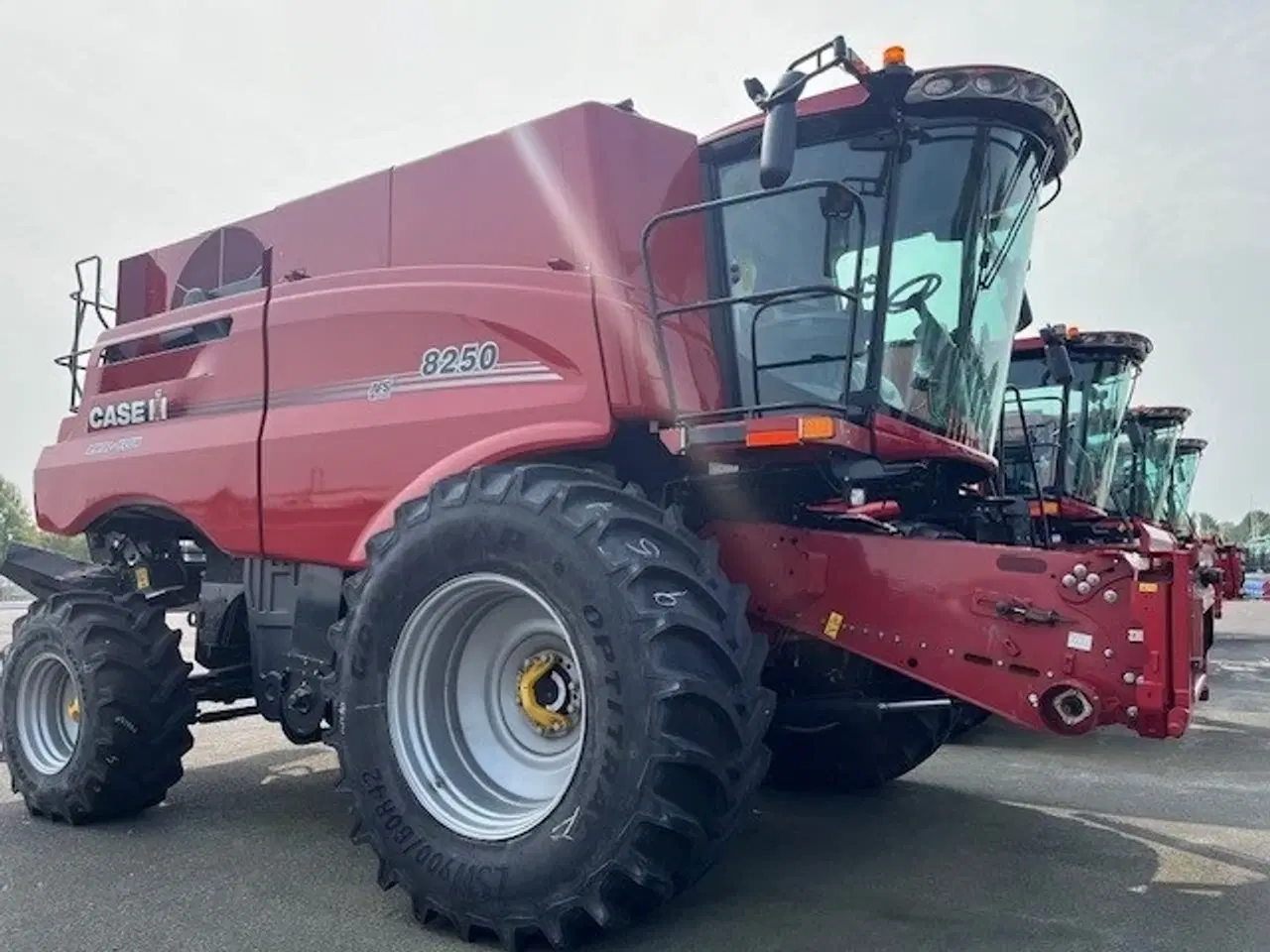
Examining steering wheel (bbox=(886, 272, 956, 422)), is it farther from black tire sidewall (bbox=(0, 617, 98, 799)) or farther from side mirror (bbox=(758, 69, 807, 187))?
black tire sidewall (bbox=(0, 617, 98, 799))

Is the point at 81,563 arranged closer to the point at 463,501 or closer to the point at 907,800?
the point at 463,501

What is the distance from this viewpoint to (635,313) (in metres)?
4.25

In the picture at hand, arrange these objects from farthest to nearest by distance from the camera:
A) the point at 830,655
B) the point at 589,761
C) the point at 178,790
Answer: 1. the point at 178,790
2. the point at 830,655
3. the point at 589,761

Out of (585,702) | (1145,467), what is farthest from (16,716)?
(1145,467)

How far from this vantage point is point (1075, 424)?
33.7 ft

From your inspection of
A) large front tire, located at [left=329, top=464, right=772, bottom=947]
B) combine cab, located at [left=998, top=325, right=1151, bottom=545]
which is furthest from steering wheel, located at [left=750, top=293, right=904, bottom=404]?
combine cab, located at [left=998, top=325, right=1151, bottom=545]

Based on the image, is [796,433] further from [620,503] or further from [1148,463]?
[1148,463]

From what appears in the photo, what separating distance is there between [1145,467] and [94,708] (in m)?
12.3

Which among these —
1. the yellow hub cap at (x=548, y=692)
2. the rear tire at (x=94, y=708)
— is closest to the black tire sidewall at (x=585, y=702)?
the yellow hub cap at (x=548, y=692)

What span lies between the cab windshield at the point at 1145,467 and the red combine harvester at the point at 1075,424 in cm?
203

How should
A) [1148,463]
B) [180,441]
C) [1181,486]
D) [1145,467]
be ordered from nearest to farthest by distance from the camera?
[180,441]
[1145,467]
[1148,463]
[1181,486]

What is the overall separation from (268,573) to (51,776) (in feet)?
4.93

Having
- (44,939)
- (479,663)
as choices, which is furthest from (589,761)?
(44,939)

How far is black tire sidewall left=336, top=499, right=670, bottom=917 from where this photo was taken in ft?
11.3
